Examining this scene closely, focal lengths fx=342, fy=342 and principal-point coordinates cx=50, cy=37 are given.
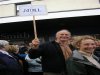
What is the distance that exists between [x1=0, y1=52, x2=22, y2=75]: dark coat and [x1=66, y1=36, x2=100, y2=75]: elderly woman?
7.07 ft

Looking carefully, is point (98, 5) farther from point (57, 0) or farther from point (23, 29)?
point (23, 29)

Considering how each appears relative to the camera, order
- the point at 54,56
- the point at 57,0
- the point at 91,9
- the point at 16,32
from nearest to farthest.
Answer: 1. the point at 54,56
2. the point at 91,9
3. the point at 57,0
4. the point at 16,32

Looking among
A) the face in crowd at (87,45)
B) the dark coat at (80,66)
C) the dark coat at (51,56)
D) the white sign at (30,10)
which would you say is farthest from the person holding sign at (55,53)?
the dark coat at (80,66)

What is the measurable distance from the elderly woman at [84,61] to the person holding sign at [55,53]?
1.65m

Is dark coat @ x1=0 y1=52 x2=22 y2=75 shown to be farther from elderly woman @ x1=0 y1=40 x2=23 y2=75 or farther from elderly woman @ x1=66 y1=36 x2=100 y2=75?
elderly woman @ x1=66 y1=36 x2=100 y2=75

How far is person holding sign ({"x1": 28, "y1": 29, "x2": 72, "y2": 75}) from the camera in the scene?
6.25 meters

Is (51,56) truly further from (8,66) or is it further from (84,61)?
(84,61)

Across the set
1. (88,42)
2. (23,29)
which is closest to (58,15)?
(23,29)

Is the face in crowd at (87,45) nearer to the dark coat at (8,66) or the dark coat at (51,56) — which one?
the dark coat at (51,56)

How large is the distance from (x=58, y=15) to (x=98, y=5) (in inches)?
109

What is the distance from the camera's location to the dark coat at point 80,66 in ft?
13.8

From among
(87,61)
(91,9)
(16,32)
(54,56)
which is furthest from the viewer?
(16,32)

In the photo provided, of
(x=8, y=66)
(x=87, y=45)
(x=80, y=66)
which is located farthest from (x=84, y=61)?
(x=8, y=66)

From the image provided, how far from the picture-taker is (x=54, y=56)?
6316mm
